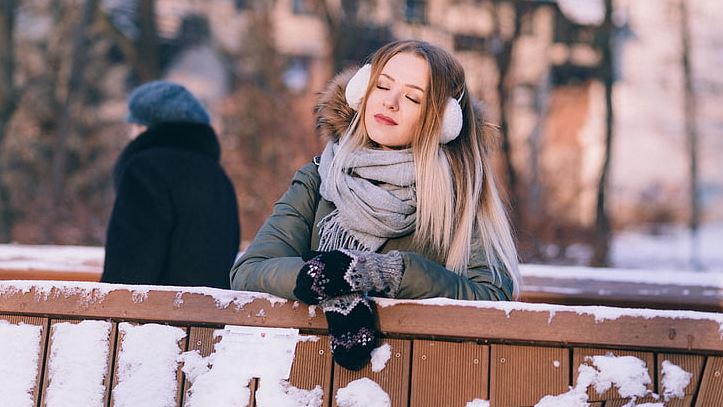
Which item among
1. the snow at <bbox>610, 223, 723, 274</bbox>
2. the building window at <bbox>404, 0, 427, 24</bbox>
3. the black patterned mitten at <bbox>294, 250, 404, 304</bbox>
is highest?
the building window at <bbox>404, 0, 427, 24</bbox>

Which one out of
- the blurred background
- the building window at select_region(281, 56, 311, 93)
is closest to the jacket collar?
the blurred background

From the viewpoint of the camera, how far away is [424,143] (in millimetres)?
3037

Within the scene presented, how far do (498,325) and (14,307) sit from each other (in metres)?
1.34

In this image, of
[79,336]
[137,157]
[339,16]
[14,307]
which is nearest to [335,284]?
[79,336]

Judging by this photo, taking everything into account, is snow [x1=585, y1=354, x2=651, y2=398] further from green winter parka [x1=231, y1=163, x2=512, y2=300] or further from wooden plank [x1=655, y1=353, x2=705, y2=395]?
green winter parka [x1=231, y1=163, x2=512, y2=300]

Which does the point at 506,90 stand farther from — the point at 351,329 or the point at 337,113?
the point at 351,329

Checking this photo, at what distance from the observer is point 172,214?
14.8 feet

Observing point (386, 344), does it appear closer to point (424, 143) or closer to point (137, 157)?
point (424, 143)

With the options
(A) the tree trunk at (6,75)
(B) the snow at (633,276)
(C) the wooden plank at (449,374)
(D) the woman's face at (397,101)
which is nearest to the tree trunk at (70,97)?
(A) the tree trunk at (6,75)

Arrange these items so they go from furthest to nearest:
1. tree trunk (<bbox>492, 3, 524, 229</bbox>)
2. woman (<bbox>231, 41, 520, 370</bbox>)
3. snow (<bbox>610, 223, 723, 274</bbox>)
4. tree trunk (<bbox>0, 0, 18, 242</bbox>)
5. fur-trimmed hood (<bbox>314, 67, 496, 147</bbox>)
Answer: snow (<bbox>610, 223, 723, 274</bbox>), tree trunk (<bbox>492, 3, 524, 229</bbox>), tree trunk (<bbox>0, 0, 18, 242</bbox>), fur-trimmed hood (<bbox>314, 67, 496, 147</bbox>), woman (<bbox>231, 41, 520, 370</bbox>)

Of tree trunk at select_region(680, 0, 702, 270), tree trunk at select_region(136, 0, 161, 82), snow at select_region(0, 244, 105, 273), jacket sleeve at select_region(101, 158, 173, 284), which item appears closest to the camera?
jacket sleeve at select_region(101, 158, 173, 284)

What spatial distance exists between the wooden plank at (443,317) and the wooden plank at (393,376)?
57 mm

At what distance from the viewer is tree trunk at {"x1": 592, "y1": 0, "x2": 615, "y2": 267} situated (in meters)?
16.9

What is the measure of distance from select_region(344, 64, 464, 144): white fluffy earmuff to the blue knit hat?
1.75 m
